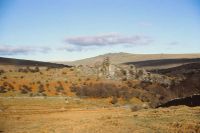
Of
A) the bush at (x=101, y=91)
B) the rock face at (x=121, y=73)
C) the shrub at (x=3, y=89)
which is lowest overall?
the bush at (x=101, y=91)

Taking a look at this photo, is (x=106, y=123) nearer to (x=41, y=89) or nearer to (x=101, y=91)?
(x=101, y=91)

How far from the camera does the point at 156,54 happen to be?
17838 centimetres

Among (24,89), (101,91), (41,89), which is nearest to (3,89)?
(24,89)

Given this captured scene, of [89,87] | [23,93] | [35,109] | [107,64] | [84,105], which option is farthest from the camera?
[107,64]

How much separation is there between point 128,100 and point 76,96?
5794 millimetres

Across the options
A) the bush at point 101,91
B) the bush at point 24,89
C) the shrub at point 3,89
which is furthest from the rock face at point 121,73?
the shrub at point 3,89

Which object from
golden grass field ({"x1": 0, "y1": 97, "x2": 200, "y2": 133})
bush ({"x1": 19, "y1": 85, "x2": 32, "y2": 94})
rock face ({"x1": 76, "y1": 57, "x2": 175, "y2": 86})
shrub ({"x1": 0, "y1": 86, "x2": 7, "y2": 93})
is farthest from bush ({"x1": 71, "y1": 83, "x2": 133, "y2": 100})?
golden grass field ({"x1": 0, "y1": 97, "x2": 200, "y2": 133})

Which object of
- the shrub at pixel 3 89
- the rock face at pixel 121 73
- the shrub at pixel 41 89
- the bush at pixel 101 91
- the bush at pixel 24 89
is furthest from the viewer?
the rock face at pixel 121 73

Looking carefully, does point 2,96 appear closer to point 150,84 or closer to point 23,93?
point 23,93

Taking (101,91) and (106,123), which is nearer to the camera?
(106,123)

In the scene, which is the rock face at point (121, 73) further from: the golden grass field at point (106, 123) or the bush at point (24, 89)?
the golden grass field at point (106, 123)

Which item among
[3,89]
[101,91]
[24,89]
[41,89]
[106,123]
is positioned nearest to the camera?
[106,123]

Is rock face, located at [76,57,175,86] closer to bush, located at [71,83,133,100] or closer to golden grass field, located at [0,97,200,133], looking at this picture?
bush, located at [71,83,133,100]

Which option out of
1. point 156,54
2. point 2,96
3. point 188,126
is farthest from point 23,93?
point 156,54
